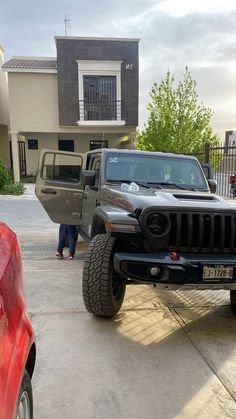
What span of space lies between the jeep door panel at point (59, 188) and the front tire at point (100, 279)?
238 cm

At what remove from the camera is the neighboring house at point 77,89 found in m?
19.1

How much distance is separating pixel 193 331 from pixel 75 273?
7.50 feet

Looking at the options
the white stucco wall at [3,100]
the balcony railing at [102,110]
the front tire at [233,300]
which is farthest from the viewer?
the white stucco wall at [3,100]

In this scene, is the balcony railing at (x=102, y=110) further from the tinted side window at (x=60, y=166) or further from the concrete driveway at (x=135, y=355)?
the concrete driveway at (x=135, y=355)

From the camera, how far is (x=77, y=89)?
19.4 m

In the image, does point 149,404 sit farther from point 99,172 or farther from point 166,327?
point 99,172

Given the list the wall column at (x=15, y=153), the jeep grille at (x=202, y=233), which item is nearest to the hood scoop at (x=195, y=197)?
the jeep grille at (x=202, y=233)

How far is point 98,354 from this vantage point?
10.5 feet

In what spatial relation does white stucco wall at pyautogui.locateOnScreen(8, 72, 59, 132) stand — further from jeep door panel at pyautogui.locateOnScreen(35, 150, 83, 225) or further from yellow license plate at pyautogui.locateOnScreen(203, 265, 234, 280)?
yellow license plate at pyautogui.locateOnScreen(203, 265, 234, 280)

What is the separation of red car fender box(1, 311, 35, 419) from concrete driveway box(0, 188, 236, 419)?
78cm

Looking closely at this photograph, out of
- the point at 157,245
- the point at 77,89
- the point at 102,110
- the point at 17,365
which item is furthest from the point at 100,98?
the point at 17,365

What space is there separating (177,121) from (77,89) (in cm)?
536

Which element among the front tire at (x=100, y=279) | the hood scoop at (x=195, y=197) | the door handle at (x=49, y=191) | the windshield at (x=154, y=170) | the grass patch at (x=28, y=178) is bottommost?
the grass patch at (x=28, y=178)

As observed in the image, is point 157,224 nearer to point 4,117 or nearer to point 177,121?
point 177,121
